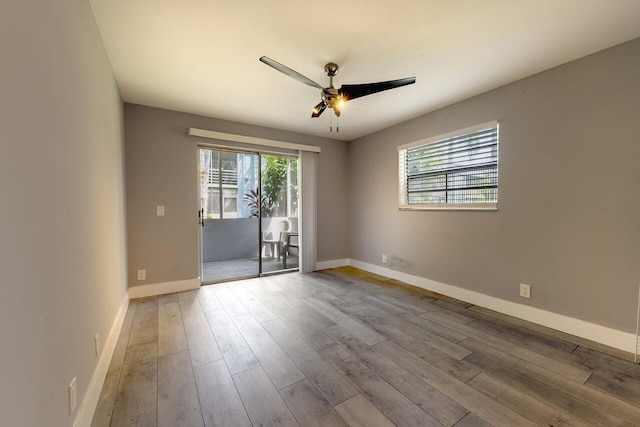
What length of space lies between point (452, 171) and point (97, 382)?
12.4 ft

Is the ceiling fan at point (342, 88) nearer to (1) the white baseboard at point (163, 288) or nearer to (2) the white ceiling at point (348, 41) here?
(2) the white ceiling at point (348, 41)

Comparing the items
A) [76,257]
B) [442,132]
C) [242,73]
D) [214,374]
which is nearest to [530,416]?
[214,374]

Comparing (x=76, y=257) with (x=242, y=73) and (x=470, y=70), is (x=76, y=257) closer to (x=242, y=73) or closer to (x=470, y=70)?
(x=242, y=73)

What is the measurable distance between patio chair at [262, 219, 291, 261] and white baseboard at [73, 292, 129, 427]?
2668 millimetres

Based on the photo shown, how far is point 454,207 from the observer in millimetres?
3219

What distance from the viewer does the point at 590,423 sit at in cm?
137

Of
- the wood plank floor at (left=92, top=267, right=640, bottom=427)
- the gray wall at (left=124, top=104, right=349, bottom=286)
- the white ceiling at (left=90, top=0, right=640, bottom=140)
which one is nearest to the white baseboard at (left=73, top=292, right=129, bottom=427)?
the wood plank floor at (left=92, top=267, right=640, bottom=427)

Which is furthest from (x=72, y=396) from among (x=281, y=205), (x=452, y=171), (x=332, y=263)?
(x=332, y=263)

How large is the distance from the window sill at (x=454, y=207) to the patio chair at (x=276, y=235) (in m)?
2.11

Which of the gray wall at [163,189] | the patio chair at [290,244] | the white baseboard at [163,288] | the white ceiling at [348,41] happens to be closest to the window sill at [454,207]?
the white ceiling at [348,41]

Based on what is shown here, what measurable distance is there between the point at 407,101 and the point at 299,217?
2376 mm

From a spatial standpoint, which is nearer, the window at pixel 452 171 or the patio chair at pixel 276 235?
the window at pixel 452 171

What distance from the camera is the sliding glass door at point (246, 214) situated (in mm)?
4496

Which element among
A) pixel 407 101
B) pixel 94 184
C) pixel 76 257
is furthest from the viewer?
pixel 407 101
